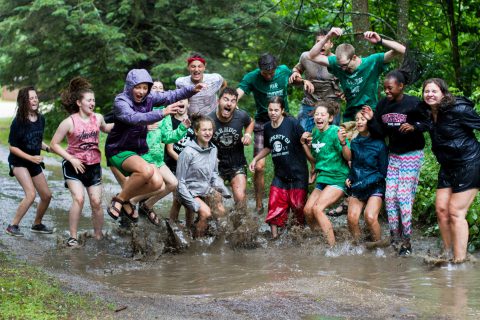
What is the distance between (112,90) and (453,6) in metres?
10.6

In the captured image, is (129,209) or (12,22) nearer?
(129,209)

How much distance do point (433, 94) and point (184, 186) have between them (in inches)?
132

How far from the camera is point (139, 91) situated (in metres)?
8.90

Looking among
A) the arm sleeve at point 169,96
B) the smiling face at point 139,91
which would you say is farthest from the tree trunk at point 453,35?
the smiling face at point 139,91

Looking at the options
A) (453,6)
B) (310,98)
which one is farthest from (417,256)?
(453,6)

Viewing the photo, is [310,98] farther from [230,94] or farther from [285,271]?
[285,271]

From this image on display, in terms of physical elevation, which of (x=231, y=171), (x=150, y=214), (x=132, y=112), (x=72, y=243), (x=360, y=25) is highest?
(x=360, y=25)

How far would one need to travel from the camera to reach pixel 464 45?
52.1 ft

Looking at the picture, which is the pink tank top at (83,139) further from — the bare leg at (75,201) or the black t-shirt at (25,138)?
the black t-shirt at (25,138)

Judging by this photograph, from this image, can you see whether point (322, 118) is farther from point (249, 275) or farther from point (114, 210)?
point (114, 210)

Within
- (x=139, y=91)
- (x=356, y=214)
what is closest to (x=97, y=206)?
(x=139, y=91)

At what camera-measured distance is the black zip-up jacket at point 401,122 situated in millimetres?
8508

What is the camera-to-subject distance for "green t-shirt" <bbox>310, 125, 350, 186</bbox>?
9.37 meters

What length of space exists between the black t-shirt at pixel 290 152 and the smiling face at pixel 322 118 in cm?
43
